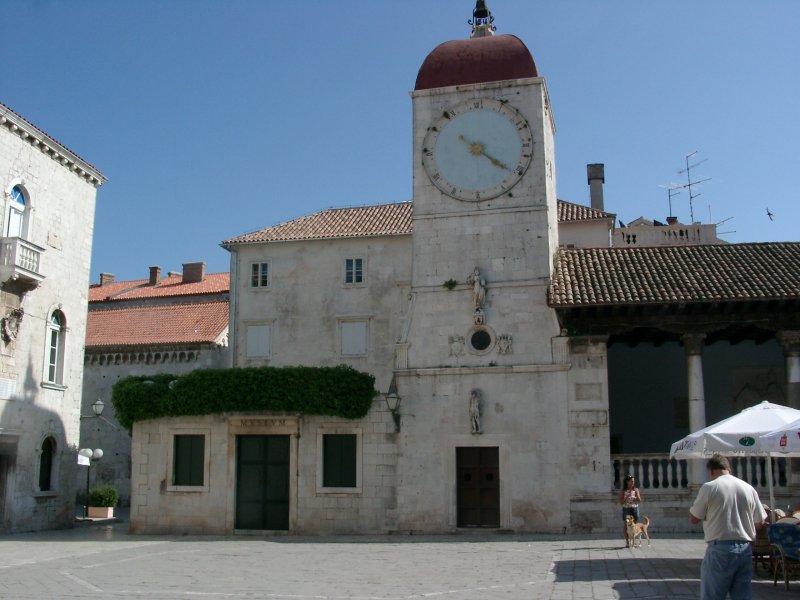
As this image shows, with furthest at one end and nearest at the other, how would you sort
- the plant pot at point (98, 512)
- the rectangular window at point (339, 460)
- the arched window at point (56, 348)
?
1. the plant pot at point (98, 512)
2. the arched window at point (56, 348)
3. the rectangular window at point (339, 460)

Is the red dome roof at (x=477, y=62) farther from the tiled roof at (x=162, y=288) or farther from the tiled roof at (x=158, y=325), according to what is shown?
the tiled roof at (x=162, y=288)

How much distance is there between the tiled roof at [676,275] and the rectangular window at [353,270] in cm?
1255

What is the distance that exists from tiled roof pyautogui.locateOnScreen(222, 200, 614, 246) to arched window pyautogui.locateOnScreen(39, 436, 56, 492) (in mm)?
12586

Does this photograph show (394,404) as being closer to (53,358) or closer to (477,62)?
(477,62)

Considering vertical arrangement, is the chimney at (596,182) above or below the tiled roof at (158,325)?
above

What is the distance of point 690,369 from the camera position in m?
20.7

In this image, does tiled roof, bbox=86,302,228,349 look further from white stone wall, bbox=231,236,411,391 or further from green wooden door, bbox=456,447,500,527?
green wooden door, bbox=456,447,500,527

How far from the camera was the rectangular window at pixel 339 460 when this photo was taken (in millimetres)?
21672

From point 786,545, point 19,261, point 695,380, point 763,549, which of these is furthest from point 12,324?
point 786,545

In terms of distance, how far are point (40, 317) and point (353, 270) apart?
1335cm

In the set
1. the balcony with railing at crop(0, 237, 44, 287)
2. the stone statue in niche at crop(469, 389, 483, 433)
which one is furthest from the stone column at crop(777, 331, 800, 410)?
the balcony with railing at crop(0, 237, 44, 287)

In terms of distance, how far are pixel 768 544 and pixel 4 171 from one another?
2129 cm

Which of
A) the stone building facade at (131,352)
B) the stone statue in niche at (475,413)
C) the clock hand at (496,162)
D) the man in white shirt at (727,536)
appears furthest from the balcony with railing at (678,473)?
the stone building facade at (131,352)

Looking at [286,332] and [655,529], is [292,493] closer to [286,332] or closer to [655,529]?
[655,529]
